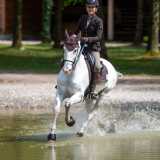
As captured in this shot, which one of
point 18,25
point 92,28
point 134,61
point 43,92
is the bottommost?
point 134,61

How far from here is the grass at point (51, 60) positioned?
2862 centimetres

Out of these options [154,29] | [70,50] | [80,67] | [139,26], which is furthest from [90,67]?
[139,26]

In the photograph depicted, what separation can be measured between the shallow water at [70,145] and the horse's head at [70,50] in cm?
121

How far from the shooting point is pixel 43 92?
21.7 m

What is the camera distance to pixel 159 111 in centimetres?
1764

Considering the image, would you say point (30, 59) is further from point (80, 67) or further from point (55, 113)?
point (55, 113)

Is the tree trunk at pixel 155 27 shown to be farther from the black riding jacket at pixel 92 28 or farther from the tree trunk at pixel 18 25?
the black riding jacket at pixel 92 28

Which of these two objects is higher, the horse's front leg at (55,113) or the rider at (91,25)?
the rider at (91,25)

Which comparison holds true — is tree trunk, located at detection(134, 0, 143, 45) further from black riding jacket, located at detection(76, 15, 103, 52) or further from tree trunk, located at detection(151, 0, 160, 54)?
black riding jacket, located at detection(76, 15, 103, 52)

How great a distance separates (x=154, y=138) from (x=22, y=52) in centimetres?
2318

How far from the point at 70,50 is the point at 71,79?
56 centimetres

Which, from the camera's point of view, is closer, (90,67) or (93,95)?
(90,67)

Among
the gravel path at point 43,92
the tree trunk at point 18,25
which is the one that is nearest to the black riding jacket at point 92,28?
the gravel path at point 43,92

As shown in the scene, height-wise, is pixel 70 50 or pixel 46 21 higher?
pixel 70 50
